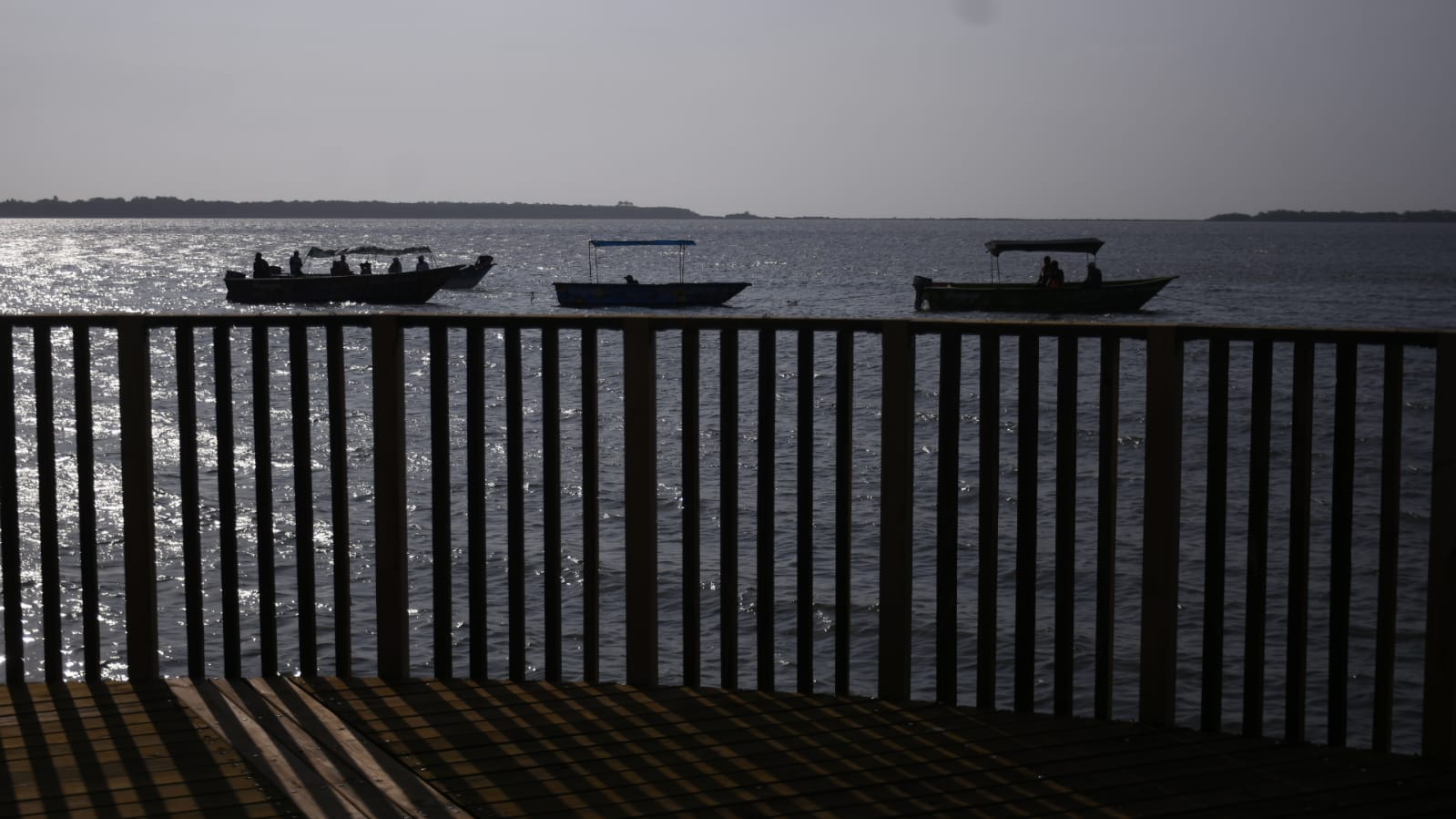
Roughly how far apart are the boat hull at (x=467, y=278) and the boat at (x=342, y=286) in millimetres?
8292

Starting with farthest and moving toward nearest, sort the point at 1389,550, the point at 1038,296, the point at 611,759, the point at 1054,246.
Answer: the point at 1038,296 < the point at 1054,246 < the point at 1389,550 < the point at 611,759

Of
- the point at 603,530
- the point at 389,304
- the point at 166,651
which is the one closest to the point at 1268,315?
the point at 389,304

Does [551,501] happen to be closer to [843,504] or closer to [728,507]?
[728,507]

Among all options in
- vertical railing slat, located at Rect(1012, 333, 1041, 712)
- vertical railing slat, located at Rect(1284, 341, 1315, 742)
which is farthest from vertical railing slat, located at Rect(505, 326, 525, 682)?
vertical railing slat, located at Rect(1284, 341, 1315, 742)

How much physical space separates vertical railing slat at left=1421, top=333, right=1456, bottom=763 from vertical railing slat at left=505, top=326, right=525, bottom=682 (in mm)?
2625

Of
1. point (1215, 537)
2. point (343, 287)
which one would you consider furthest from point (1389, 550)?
point (343, 287)

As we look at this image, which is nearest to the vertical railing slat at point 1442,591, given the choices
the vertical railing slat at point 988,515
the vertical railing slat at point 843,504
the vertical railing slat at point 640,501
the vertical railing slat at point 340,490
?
the vertical railing slat at point 988,515

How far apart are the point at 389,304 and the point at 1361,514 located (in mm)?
50203

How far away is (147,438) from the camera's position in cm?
490

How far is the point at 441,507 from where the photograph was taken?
195 inches

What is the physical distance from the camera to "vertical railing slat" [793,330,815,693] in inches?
187

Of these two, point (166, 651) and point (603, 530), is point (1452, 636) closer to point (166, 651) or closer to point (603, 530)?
point (166, 651)

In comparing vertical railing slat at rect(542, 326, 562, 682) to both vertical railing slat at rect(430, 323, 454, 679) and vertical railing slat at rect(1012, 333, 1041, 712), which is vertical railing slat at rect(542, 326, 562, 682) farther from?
vertical railing slat at rect(1012, 333, 1041, 712)

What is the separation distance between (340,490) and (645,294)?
52.9 metres
